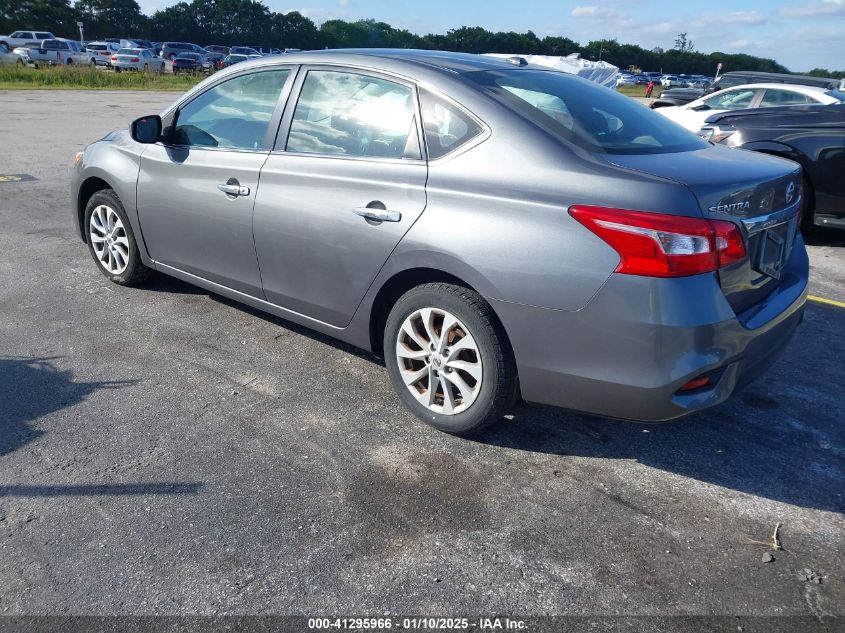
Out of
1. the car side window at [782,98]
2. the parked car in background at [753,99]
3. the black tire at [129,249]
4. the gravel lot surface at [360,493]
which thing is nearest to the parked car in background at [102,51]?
the parked car in background at [753,99]

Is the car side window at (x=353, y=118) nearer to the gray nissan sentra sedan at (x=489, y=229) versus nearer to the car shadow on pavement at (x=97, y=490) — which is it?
the gray nissan sentra sedan at (x=489, y=229)

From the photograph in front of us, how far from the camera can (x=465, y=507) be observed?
2.94 m

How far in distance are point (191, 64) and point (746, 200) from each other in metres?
48.4

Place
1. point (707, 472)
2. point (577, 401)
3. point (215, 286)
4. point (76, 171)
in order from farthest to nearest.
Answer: point (76, 171)
point (215, 286)
point (707, 472)
point (577, 401)

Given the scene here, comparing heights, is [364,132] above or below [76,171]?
above

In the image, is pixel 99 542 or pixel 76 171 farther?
pixel 76 171

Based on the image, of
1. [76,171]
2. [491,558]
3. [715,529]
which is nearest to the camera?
[491,558]

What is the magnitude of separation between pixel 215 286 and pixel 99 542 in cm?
216

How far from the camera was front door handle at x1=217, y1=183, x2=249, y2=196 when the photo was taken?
161 inches

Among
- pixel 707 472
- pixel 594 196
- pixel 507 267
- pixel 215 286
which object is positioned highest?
pixel 594 196

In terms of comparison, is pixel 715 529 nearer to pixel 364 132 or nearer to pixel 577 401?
pixel 577 401

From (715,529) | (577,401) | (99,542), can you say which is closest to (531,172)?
(577,401)

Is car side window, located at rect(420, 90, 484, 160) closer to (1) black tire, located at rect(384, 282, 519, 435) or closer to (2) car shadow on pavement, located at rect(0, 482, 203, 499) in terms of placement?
(1) black tire, located at rect(384, 282, 519, 435)

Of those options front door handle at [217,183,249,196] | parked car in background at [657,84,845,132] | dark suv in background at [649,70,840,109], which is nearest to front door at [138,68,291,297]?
front door handle at [217,183,249,196]
